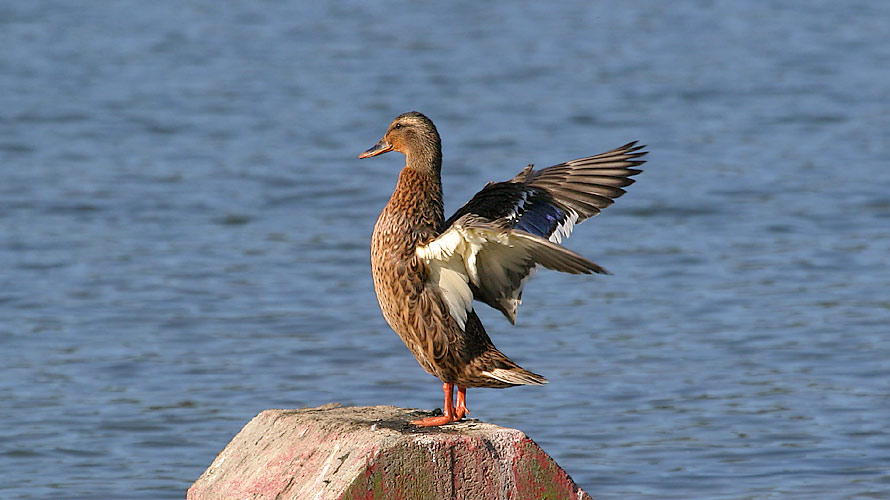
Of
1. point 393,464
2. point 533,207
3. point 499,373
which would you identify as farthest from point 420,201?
point 393,464

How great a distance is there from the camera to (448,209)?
42.5 feet

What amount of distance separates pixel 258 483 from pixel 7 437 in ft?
10.6

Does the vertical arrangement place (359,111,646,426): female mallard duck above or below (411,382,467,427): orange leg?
above

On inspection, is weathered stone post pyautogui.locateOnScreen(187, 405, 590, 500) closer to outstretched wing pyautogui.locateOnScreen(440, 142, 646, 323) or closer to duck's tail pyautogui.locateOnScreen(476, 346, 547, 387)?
Result: duck's tail pyautogui.locateOnScreen(476, 346, 547, 387)

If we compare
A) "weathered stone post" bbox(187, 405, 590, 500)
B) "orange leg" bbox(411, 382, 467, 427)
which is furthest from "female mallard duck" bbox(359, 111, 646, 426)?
"weathered stone post" bbox(187, 405, 590, 500)

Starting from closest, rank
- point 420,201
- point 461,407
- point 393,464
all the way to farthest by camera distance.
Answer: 1. point 393,464
2. point 461,407
3. point 420,201

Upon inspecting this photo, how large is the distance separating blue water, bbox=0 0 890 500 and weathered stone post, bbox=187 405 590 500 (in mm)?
2167

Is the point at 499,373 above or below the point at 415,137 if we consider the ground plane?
below

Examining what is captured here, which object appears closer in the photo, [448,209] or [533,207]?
[533,207]

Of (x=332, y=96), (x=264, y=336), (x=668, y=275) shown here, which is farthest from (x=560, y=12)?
(x=264, y=336)

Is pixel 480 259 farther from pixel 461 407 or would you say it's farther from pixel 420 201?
pixel 461 407

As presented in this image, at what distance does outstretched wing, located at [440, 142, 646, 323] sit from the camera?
5.43m

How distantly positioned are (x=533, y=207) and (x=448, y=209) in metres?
6.88

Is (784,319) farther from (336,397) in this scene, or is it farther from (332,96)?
(332,96)
